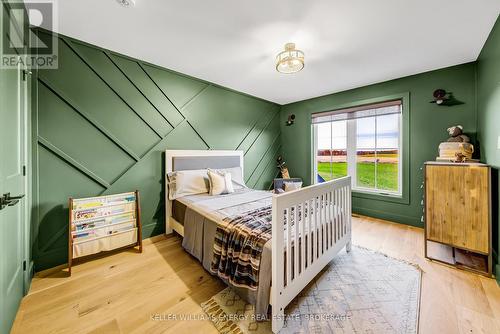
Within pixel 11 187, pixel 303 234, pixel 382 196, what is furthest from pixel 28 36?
pixel 382 196

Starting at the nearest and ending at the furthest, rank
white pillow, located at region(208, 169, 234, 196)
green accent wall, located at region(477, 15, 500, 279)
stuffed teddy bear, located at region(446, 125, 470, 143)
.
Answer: green accent wall, located at region(477, 15, 500, 279)
stuffed teddy bear, located at region(446, 125, 470, 143)
white pillow, located at region(208, 169, 234, 196)

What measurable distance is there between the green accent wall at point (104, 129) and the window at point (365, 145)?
2.41 metres

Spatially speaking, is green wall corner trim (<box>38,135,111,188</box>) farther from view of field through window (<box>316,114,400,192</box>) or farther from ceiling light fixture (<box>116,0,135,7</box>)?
view of field through window (<box>316,114,400,192</box>)

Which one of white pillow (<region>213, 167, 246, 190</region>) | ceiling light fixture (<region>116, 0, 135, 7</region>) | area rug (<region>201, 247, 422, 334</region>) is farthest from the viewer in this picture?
white pillow (<region>213, 167, 246, 190</region>)

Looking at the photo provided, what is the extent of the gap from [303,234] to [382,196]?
8.66 feet

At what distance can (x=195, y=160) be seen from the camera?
3.04m

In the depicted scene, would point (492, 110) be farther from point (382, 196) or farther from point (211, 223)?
point (211, 223)

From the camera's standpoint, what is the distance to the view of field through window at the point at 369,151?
3.31 meters

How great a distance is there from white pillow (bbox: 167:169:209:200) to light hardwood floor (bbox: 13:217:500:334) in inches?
31.3

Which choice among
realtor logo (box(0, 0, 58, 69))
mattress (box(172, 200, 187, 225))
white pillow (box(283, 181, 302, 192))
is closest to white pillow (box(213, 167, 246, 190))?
white pillow (box(283, 181, 302, 192))

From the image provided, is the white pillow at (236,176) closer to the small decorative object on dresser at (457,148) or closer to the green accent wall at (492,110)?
the small decorative object on dresser at (457,148)

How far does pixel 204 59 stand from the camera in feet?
8.27

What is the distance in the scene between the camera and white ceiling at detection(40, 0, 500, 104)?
1632 mm

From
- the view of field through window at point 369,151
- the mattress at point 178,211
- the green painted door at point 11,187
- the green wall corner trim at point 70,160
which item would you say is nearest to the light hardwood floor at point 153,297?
the green painted door at point 11,187
